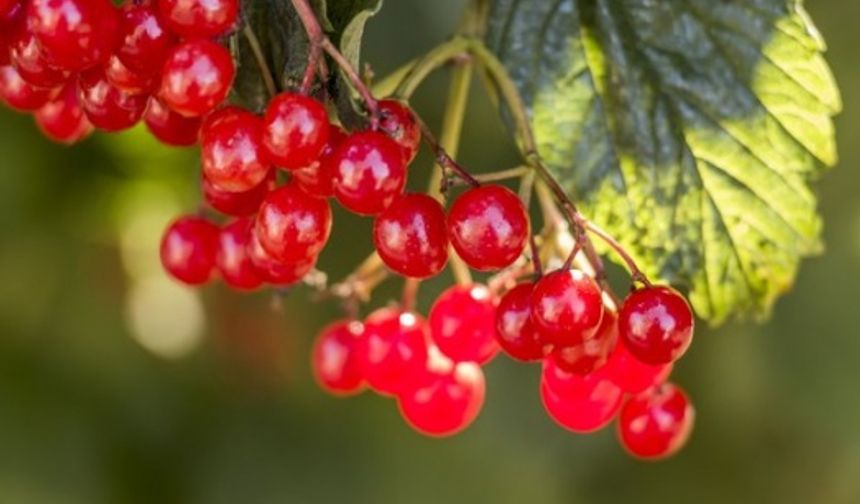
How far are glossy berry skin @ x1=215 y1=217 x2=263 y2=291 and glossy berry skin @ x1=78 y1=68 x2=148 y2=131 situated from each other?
0.11 meters

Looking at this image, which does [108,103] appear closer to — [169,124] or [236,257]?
[169,124]

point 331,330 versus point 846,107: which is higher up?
point 331,330

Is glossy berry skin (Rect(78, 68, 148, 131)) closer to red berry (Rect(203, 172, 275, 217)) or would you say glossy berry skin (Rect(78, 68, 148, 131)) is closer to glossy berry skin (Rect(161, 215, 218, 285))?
red berry (Rect(203, 172, 275, 217))

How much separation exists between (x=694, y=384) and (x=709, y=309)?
2.40 ft

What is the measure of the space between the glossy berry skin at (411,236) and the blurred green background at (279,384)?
2.40ft

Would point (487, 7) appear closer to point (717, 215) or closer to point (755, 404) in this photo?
point (717, 215)

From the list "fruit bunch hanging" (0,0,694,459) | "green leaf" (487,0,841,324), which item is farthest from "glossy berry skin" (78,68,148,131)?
"green leaf" (487,0,841,324)

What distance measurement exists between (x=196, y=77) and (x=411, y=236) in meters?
0.11

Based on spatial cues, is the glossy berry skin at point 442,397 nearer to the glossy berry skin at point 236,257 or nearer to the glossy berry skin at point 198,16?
the glossy berry skin at point 236,257

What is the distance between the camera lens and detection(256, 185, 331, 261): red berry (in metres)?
0.61

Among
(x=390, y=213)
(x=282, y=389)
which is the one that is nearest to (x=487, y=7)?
(x=390, y=213)

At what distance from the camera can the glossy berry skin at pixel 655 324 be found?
62 centimetres

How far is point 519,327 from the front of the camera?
0.64 meters

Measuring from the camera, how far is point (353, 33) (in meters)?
0.59
